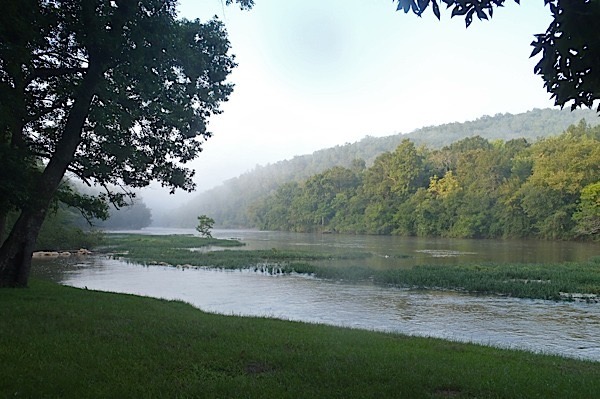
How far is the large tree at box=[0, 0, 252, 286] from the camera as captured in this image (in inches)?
426

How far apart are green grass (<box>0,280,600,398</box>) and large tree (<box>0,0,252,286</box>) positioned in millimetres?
4115

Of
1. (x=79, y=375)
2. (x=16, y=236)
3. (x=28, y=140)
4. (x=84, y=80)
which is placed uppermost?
(x=84, y=80)

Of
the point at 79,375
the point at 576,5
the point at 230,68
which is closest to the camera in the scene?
the point at 576,5

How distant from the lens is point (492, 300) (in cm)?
2212

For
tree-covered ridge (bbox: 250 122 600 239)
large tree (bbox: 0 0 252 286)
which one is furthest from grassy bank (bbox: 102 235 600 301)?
tree-covered ridge (bbox: 250 122 600 239)

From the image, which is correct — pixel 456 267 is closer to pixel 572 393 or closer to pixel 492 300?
pixel 492 300

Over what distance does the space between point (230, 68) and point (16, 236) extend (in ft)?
27.1

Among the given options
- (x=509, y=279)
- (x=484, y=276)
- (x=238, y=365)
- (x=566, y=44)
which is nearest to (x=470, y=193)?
(x=509, y=279)

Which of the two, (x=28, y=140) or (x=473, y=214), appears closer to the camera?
(x=28, y=140)

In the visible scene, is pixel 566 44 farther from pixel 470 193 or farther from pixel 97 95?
pixel 470 193

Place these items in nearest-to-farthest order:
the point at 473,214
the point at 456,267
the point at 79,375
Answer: the point at 79,375 → the point at 456,267 → the point at 473,214

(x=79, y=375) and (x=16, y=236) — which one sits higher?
(x=16, y=236)

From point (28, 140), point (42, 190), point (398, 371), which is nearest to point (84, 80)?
point (42, 190)

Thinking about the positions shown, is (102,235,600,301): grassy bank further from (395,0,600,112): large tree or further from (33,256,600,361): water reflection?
(395,0,600,112): large tree
